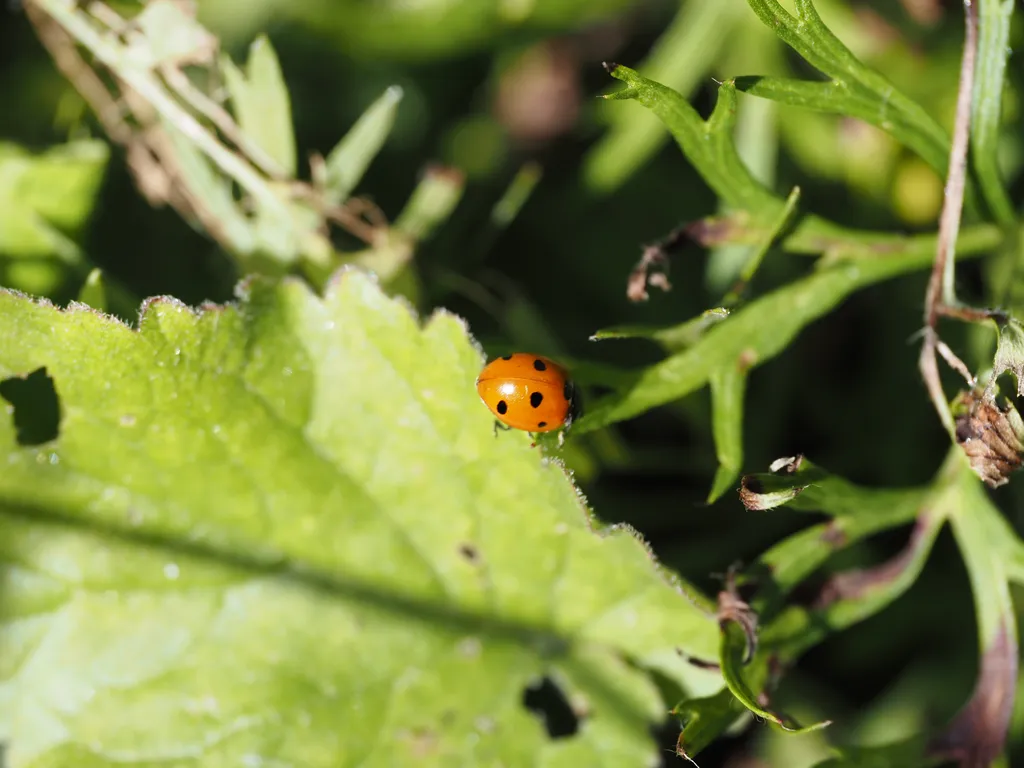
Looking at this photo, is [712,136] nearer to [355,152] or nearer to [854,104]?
[854,104]

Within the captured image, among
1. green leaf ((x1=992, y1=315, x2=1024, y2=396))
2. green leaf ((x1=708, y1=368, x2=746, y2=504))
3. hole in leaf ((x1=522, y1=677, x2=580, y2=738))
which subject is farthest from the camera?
hole in leaf ((x1=522, y1=677, x2=580, y2=738))

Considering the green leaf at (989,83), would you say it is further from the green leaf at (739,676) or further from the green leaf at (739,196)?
the green leaf at (739,676)

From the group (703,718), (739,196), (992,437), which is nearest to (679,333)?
(739,196)

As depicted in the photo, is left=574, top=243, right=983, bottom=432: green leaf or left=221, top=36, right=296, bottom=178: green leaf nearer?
left=574, top=243, right=983, bottom=432: green leaf

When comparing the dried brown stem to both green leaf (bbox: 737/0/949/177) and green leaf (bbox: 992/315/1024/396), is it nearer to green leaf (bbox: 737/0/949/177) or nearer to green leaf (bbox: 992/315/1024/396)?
green leaf (bbox: 737/0/949/177)

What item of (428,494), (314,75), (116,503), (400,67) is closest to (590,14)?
(400,67)

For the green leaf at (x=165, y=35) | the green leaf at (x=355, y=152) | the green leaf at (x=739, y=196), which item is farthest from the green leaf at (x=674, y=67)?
the green leaf at (x=165, y=35)

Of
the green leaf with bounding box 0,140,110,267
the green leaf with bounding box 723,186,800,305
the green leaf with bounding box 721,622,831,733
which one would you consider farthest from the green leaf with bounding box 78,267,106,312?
the green leaf with bounding box 721,622,831,733
